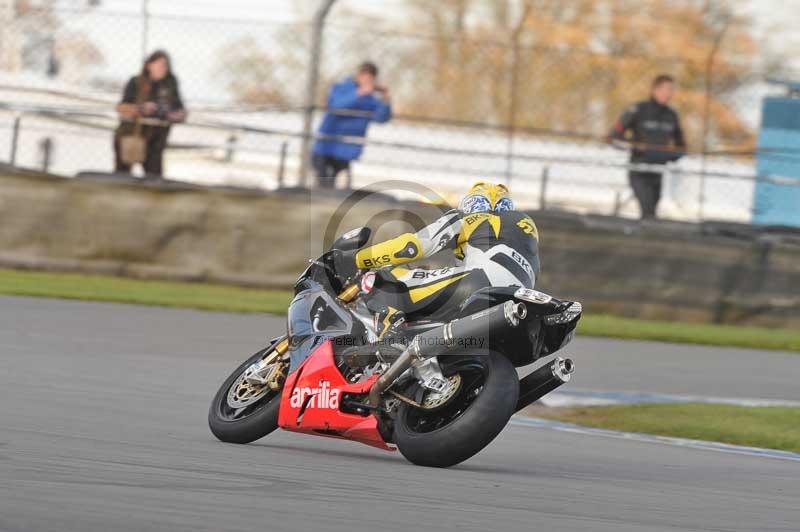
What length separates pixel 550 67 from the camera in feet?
54.6

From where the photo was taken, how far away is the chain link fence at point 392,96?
1622 centimetres

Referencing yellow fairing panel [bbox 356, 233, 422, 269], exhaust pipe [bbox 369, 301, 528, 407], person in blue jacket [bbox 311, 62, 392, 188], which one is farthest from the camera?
person in blue jacket [bbox 311, 62, 392, 188]

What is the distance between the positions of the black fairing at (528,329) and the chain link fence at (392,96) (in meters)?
9.17

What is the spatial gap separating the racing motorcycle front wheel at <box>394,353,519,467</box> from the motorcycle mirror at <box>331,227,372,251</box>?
84 cm

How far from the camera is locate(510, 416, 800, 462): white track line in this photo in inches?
328

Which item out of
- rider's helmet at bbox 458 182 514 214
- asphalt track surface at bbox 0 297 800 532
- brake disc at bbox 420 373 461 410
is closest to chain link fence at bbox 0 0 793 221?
asphalt track surface at bbox 0 297 800 532

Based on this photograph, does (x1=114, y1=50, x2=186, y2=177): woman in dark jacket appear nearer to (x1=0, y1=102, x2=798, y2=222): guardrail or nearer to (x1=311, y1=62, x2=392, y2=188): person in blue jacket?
(x1=0, y1=102, x2=798, y2=222): guardrail

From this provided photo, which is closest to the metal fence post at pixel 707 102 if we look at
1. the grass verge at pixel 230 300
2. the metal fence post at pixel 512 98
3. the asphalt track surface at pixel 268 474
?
the grass verge at pixel 230 300

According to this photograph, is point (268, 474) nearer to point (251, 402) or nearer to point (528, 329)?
point (528, 329)

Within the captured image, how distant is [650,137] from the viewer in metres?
16.6

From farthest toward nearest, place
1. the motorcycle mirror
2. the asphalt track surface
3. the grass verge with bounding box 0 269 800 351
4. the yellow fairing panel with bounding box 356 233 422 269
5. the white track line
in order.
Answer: the grass verge with bounding box 0 269 800 351 → the white track line → the motorcycle mirror → the yellow fairing panel with bounding box 356 233 422 269 → the asphalt track surface

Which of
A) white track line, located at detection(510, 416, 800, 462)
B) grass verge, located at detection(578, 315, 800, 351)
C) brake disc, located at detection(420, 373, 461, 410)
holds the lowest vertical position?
white track line, located at detection(510, 416, 800, 462)

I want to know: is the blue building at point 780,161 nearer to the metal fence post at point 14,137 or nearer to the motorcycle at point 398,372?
the metal fence post at point 14,137

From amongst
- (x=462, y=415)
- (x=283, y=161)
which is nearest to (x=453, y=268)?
(x=462, y=415)
